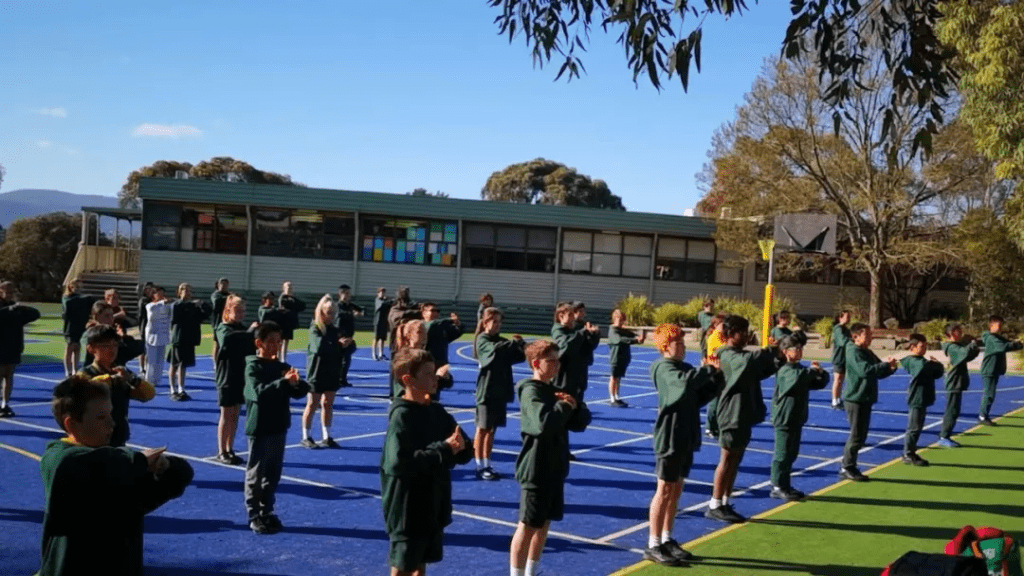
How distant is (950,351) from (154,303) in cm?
1288

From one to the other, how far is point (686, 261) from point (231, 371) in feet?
101

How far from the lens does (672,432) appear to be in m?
7.82

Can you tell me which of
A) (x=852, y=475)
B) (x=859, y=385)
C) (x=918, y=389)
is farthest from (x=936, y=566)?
(x=918, y=389)

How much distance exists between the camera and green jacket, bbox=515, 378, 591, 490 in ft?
21.2

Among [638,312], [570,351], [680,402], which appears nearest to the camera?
[680,402]

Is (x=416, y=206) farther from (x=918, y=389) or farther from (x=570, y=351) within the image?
(x=918, y=389)

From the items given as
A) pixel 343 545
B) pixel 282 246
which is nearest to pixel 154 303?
pixel 343 545

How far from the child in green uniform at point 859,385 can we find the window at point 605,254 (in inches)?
1064

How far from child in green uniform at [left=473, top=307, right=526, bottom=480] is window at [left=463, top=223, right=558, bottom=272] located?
87.7 ft

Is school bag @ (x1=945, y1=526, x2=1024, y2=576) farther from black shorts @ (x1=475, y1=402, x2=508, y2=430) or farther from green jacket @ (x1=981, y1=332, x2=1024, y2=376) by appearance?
green jacket @ (x1=981, y1=332, x2=1024, y2=376)

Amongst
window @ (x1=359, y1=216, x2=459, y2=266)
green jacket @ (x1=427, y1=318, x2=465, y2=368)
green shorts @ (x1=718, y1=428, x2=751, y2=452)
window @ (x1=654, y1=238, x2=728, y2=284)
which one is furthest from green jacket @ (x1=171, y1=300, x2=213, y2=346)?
window @ (x1=654, y1=238, x2=728, y2=284)

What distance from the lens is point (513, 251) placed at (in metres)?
37.8

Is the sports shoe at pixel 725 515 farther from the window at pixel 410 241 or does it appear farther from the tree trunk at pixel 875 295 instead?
the window at pixel 410 241

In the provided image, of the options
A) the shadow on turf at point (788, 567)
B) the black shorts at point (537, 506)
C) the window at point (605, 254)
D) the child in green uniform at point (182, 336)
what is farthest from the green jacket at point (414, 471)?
the window at point (605, 254)
